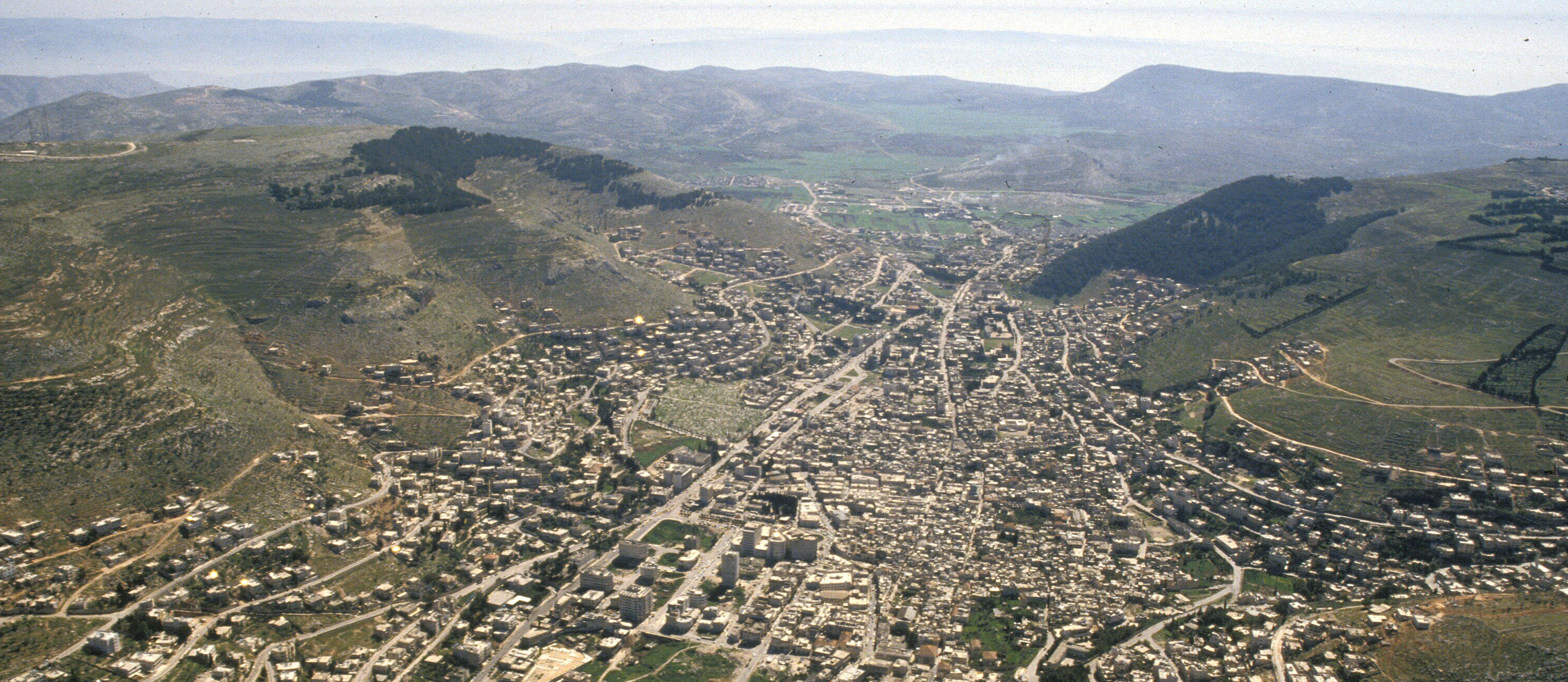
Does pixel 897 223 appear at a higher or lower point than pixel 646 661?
higher

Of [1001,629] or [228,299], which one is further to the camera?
[228,299]

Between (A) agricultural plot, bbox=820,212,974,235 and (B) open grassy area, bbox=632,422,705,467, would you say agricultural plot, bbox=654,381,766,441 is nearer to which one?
(B) open grassy area, bbox=632,422,705,467

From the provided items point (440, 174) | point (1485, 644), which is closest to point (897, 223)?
point (440, 174)

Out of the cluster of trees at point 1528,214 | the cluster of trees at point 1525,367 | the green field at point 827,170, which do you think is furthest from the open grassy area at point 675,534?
the green field at point 827,170

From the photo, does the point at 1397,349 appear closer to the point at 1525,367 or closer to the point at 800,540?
the point at 1525,367

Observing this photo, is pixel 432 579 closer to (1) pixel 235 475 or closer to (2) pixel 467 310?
(1) pixel 235 475

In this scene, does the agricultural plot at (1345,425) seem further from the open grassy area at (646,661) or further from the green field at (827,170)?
the green field at (827,170)

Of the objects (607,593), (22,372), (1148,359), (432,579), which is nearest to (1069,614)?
(607,593)
